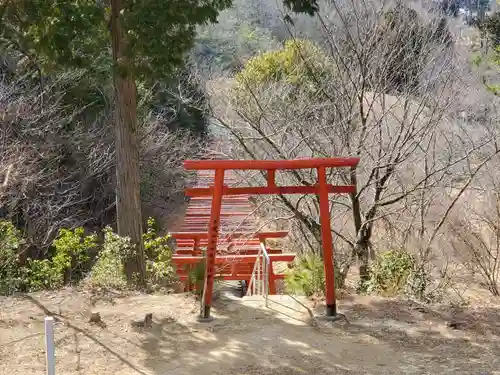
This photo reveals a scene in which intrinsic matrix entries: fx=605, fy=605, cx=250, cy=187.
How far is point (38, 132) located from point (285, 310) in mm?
9850

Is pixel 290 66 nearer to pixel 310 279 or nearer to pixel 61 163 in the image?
pixel 61 163

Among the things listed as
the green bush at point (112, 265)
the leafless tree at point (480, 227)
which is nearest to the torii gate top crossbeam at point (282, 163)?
the green bush at point (112, 265)

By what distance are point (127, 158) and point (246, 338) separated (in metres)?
3.79

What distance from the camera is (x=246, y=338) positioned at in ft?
19.6

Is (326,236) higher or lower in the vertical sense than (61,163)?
lower

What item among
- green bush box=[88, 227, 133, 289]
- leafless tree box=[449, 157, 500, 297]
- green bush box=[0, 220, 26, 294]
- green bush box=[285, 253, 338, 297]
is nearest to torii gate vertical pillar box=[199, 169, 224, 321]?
green bush box=[285, 253, 338, 297]

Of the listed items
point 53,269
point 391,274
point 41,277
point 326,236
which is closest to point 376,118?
point 391,274

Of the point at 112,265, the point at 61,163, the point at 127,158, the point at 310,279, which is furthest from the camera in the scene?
the point at 61,163

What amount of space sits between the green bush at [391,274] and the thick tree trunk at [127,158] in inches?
131

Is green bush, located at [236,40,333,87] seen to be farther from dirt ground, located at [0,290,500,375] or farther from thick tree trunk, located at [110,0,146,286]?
dirt ground, located at [0,290,500,375]

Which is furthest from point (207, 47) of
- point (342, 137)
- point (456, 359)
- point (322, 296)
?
point (456, 359)

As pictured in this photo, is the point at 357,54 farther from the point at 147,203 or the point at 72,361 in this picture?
the point at 147,203

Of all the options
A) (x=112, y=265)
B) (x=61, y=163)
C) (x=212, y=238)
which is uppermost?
(x=61, y=163)

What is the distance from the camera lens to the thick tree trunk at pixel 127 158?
8508mm
